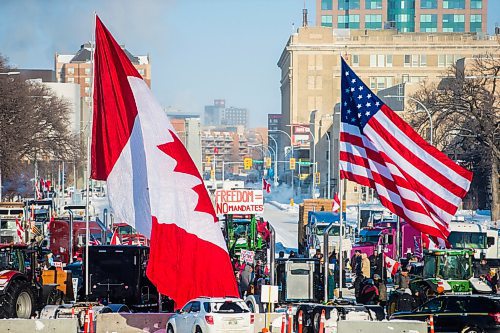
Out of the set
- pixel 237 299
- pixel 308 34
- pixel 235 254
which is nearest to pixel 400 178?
pixel 237 299

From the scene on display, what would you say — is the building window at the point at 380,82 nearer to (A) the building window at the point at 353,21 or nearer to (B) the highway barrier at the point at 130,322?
(A) the building window at the point at 353,21

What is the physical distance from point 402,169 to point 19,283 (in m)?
8.42

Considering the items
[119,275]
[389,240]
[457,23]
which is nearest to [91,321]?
[119,275]

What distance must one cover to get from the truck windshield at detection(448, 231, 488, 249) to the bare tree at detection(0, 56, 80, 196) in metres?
36.0

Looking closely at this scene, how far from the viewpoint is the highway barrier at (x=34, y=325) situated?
A: 21938mm

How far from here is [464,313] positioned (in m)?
25.0

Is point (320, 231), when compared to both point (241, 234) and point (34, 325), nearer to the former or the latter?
point (241, 234)

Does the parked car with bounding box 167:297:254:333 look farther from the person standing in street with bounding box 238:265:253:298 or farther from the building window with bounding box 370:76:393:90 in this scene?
the building window with bounding box 370:76:393:90

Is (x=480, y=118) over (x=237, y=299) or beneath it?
over

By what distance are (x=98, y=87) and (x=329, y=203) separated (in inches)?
1717

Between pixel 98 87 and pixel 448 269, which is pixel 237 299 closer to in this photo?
pixel 98 87

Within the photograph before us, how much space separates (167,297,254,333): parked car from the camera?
22922mm

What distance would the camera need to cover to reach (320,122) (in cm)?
14075

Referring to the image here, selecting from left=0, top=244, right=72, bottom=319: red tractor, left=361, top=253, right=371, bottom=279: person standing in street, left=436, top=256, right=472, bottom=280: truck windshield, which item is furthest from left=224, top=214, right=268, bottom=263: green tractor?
left=0, top=244, right=72, bottom=319: red tractor
